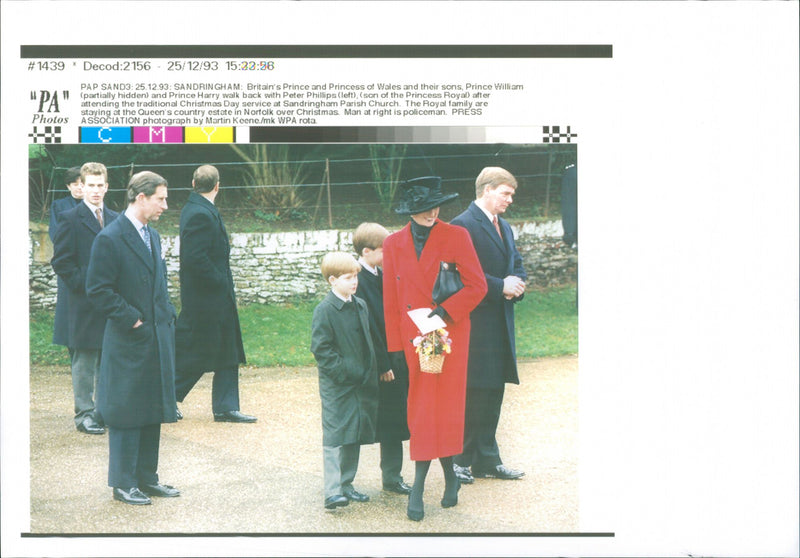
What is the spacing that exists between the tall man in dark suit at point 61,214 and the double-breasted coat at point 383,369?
1.92 m

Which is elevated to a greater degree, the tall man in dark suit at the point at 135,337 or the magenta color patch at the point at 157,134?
the magenta color patch at the point at 157,134

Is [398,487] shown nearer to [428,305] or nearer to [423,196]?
[428,305]

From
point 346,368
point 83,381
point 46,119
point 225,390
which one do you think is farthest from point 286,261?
point 46,119

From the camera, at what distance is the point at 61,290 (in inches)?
251

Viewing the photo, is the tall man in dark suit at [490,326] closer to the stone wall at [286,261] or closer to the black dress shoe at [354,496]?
the stone wall at [286,261]

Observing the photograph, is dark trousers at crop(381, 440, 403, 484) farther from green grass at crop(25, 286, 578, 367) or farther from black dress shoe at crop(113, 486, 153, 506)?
black dress shoe at crop(113, 486, 153, 506)

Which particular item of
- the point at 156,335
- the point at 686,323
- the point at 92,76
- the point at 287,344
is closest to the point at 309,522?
the point at 287,344

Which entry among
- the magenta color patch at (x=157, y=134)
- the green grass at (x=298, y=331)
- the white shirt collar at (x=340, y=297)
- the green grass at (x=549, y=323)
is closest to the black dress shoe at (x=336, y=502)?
Result: the green grass at (x=298, y=331)

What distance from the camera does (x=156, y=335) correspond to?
20.1 feet

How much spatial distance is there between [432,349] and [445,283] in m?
0.42

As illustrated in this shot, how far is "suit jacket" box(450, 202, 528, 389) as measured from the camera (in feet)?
20.6

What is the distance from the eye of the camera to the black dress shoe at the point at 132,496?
20.5 ft

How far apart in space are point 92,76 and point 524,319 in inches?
125

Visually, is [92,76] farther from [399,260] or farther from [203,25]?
[399,260]
